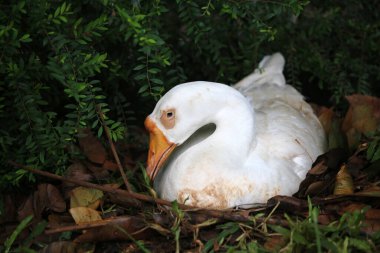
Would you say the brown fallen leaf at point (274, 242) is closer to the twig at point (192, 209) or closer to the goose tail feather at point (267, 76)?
the twig at point (192, 209)

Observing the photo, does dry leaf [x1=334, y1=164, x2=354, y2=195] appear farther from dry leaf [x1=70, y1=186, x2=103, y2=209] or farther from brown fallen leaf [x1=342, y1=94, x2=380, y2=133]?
dry leaf [x1=70, y1=186, x2=103, y2=209]

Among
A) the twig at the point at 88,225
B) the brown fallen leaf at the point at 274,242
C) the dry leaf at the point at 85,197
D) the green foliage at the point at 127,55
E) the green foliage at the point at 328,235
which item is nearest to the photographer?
the green foliage at the point at 328,235

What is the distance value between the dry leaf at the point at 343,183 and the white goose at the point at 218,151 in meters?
0.18

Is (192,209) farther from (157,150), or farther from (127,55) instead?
(127,55)

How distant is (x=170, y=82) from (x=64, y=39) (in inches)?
29.7

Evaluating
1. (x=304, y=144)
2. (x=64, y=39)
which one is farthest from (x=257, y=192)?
(x=64, y=39)

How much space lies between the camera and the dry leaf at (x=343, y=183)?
8.66ft

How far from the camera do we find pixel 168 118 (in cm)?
271

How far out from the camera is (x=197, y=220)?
2.46 metres

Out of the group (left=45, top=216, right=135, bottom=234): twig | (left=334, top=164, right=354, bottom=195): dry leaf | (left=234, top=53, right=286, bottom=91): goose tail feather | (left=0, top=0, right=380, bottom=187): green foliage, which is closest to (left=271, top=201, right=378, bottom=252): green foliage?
(left=334, top=164, right=354, bottom=195): dry leaf

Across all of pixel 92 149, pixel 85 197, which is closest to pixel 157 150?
pixel 85 197

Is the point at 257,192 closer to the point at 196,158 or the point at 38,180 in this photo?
the point at 196,158

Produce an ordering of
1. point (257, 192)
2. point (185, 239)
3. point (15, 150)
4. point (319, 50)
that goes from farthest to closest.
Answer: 1. point (319, 50)
2. point (15, 150)
3. point (257, 192)
4. point (185, 239)

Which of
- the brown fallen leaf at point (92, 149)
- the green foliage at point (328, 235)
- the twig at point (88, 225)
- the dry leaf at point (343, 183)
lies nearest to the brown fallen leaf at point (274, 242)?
the green foliage at point (328, 235)
